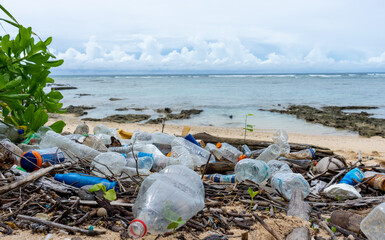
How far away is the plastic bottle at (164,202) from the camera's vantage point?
1.53m

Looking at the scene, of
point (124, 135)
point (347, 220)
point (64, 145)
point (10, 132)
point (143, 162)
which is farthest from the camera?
point (124, 135)

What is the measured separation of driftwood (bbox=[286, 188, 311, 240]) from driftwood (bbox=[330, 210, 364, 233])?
0.54 ft

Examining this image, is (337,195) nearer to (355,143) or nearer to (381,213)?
(381,213)

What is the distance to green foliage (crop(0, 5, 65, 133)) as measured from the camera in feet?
9.50

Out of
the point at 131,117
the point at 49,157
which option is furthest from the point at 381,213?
the point at 131,117

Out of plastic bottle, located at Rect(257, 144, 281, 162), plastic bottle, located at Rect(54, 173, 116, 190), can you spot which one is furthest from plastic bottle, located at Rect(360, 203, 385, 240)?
plastic bottle, located at Rect(257, 144, 281, 162)

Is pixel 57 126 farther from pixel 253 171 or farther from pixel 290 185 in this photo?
pixel 290 185

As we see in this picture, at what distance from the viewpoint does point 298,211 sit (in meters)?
2.02

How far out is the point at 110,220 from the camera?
5.92 ft

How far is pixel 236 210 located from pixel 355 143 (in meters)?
5.55

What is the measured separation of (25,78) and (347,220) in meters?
3.26

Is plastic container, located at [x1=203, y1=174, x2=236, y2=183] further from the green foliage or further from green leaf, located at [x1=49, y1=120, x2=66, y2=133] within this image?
green leaf, located at [x1=49, y1=120, x2=66, y2=133]

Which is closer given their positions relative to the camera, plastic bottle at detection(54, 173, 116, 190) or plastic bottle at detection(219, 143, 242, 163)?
plastic bottle at detection(54, 173, 116, 190)

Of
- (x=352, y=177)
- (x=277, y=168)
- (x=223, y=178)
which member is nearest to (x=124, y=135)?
(x=223, y=178)
